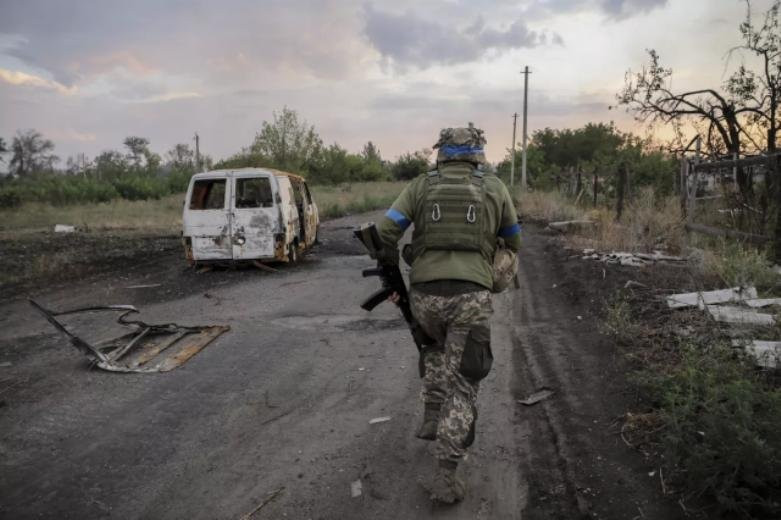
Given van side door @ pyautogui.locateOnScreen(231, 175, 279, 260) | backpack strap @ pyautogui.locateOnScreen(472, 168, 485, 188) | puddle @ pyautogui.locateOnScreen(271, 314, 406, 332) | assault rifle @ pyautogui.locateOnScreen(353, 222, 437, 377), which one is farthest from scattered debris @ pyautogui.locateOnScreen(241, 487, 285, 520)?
van side door @ pyautogui.locateOnScreen(231, 175, 279, 260)

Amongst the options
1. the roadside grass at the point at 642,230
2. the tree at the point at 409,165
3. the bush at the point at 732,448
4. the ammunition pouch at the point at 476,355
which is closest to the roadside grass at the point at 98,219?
the roadside grass at the point at 642,230

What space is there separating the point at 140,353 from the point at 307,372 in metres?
1.89

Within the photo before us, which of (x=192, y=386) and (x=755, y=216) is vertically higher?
(x=755, y=216)

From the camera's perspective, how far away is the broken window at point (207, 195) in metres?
11.2

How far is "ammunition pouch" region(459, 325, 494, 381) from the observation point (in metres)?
3.18

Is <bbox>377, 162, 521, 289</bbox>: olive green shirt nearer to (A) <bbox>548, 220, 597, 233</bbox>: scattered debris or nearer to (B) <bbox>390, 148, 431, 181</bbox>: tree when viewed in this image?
Answer: (A) <bbox>548, 220, 597, 233</bbox>: scattered debris

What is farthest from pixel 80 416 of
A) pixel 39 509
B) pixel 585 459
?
pixel 585 459

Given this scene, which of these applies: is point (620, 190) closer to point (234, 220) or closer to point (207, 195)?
point (234, 220)

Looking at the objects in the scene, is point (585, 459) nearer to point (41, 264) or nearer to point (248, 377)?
point (248, 377)

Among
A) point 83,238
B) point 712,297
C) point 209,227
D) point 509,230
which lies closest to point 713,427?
point 509,230

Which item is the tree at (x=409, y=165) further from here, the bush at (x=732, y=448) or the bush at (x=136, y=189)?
the bush at (x=732, y=448)

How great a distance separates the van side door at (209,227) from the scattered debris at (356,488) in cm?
837

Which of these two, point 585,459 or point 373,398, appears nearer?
point 585,459

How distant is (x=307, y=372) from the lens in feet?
17.4
